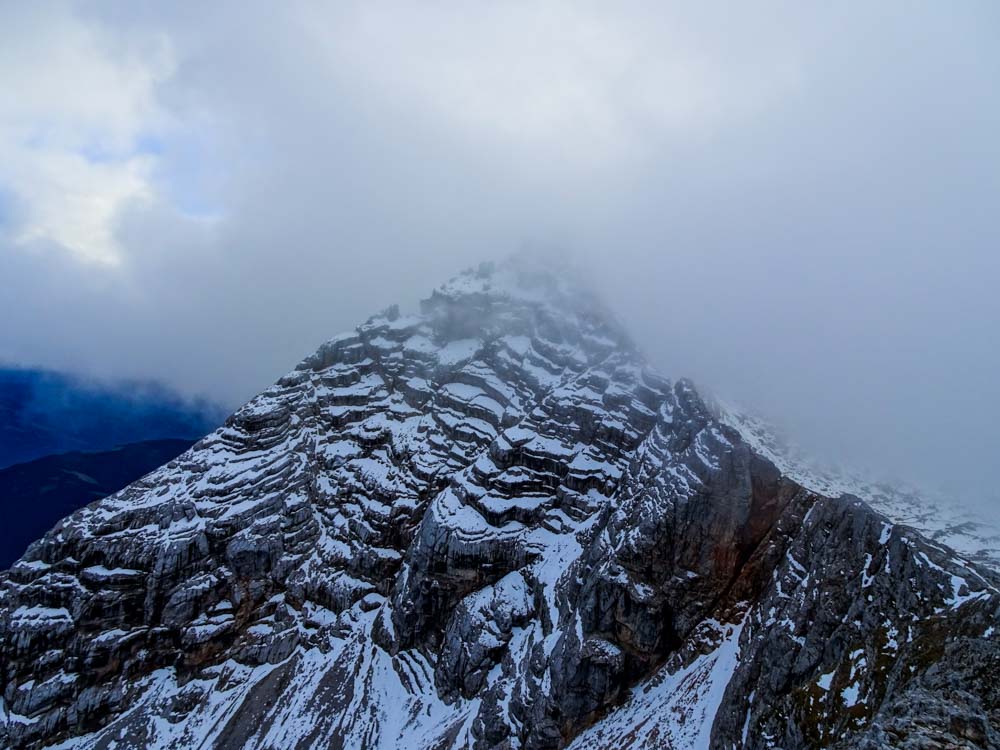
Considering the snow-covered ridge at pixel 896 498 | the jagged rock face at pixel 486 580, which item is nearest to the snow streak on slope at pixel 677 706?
the jagged rock face at pixel 486 580

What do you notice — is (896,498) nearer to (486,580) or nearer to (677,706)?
(677,706)

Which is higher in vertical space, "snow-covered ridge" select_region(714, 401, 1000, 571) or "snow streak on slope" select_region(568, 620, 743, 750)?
"snow-covered ridge" select_region(714, 401, 1000, 571)

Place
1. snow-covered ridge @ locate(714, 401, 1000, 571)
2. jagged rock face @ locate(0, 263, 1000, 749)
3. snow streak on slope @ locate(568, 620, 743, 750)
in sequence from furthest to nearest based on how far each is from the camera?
1. snow streak on slope @ locate(568, 620, 743, 750)
2. snow-covered ridge @ locate(714, 401, 1000, 571)
3. jagged rock face @ locate(0, 263, 1000, 749)

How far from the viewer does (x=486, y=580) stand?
5197 inches

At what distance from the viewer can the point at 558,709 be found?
4013 inches

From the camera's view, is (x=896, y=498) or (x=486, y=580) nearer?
(x=896, y=498)

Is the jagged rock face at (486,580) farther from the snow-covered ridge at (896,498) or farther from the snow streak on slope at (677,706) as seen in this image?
the snow-covered ridge at (896,498)

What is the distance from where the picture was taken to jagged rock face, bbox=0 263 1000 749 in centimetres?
7288

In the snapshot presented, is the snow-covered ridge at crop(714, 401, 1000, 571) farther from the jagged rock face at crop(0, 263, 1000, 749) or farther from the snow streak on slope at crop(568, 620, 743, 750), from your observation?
the snow streak on slope at crop(568, 620, 743, 750)

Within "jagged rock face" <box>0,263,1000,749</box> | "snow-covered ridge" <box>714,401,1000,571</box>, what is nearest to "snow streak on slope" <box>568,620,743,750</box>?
"jagged rock face" <box>0,263,1000,749</box>

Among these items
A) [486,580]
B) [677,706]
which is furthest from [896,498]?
[486,580]

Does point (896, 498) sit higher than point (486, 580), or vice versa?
point (896, 498)

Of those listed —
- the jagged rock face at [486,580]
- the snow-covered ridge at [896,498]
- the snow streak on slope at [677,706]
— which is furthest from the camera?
the snow streak on slope at [677,706]

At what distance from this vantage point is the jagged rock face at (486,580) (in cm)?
7288
